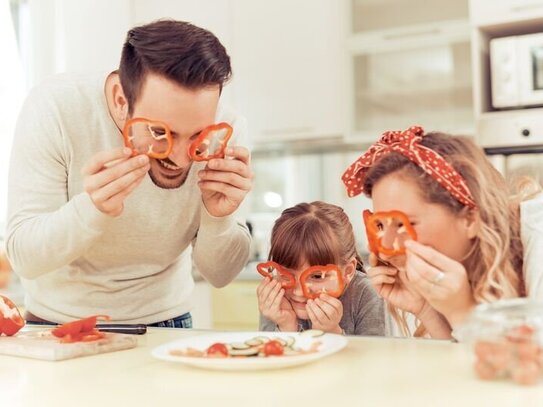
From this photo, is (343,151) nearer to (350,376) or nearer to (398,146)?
(398,146)

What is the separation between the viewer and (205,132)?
4.38 feet

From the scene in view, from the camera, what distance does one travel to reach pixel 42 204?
58.4 inches

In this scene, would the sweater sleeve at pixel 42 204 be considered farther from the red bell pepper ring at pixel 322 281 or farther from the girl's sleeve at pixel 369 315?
the girl's sleeve at pixel 369 315

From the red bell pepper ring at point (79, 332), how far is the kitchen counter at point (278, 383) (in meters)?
0.08

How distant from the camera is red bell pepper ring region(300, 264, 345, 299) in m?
1.53

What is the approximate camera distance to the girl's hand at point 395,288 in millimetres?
1360

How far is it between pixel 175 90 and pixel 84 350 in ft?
1.61

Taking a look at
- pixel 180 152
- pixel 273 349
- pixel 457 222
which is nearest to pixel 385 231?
pixel 457 222

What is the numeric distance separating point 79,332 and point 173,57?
1.72 ft

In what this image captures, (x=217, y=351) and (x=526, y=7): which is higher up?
(x=526, y=7)

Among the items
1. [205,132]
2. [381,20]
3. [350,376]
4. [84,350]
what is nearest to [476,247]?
[350,376]

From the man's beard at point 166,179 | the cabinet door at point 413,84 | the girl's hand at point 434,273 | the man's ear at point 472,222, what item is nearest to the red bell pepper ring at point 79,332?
the man's beard at point 166,179

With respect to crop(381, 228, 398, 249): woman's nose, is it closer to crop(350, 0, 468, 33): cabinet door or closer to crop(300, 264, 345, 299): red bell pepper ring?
crop(300, 264, 345, 299): red bell pepper ring

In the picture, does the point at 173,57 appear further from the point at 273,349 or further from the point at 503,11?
the point at 503,11
